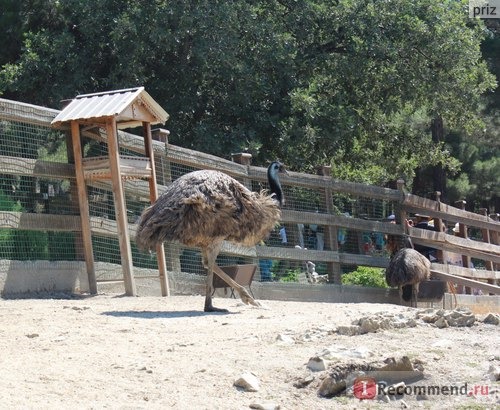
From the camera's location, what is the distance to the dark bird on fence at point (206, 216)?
32.7 ft

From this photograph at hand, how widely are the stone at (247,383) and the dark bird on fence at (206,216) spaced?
3173 millimetres

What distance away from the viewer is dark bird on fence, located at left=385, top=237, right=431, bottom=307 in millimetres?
14812

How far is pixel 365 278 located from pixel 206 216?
6.85 metres

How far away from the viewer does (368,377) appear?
705 cm

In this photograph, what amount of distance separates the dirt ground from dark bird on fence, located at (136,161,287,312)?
2.37 feet

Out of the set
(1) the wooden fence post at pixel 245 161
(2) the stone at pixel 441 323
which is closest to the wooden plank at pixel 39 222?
(1) the wooden fence post at pixel 245 161

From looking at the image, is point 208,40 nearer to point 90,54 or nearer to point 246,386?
point 90,54

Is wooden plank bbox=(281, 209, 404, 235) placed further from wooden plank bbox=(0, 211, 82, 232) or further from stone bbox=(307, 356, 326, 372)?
stone bbox=(307, 356, 326, 372)

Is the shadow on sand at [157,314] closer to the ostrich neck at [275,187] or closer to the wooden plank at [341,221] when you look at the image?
the ostrich neck at [275,187]

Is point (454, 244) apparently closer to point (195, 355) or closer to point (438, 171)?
point (438, 171)

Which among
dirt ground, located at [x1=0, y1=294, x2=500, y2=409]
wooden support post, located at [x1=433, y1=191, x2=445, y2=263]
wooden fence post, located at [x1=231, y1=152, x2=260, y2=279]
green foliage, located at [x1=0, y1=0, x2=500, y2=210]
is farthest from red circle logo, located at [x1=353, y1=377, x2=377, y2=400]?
wooden support post, located at [x1=433, y1=191, x2=445, y2=263]

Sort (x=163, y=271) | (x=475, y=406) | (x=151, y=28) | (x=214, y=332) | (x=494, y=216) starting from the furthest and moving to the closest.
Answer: (x=494, y=216) → (x=151, y=28) → (x=163, y=271) → (x=214, y=332) → (x=475, y=406)

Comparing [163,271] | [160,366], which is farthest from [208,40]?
[160,366]

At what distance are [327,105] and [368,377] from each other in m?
10.4
